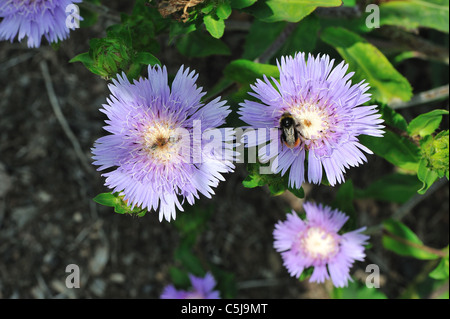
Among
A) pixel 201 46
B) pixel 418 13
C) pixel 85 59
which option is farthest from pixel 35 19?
pixel 418 13

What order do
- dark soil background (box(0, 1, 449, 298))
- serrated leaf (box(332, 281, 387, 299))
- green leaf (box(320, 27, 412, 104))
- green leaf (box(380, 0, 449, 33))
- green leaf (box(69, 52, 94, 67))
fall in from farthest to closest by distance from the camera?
dark soil background (box(0, 1, 449, 298)) → serrated leaf (box(332, 281, 387, 299)) → green leaf (box(380, 0, 449, 33)) → green leaf (box(320, 27, 412, 104)) → green leaf (box(69, 52, 94, 67))

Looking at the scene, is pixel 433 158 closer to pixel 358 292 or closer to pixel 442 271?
pixel 442 271

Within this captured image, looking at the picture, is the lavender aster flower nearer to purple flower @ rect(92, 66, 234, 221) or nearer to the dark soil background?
purple flower @ rect(92, 66, 234, 221)

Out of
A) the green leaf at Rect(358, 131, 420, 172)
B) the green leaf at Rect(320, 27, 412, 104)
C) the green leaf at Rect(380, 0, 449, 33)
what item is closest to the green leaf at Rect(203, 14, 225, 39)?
the green leaf at Rect(320, 27, 412, 104)

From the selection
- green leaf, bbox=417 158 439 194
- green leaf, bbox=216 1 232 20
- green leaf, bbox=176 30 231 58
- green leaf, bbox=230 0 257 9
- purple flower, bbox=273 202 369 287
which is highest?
green leaf, bbox=176 30 231 58

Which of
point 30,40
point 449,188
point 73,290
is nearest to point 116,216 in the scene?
point 73,290

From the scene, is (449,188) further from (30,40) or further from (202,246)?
(30,40)

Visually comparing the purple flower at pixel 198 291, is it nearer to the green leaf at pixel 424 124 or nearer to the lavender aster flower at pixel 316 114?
the lavender aster flower at pixel 316 114
